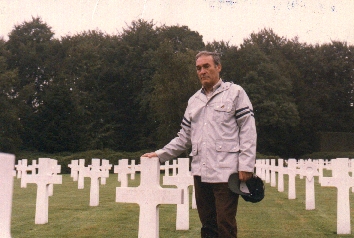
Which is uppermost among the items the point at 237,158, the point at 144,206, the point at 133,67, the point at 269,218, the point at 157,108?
the point at 133,67

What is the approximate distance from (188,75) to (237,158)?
119ft

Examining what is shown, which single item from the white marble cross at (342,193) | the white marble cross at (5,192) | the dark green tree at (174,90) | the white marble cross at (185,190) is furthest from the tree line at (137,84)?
the white marble cross at (5,192)

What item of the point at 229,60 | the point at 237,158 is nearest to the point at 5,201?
the point at 237,158

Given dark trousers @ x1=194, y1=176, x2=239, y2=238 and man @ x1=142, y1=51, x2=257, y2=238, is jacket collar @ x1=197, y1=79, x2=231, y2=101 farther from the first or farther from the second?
dark trousers @ x1=194, y1=176, x2=239, y2=238

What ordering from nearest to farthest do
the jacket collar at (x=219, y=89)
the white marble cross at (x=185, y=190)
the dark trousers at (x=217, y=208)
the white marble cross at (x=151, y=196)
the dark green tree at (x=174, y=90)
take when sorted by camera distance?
1. the white marble cross at (x=151, y=196)
2. the dark trousers at (x=217, y=208)
3. the jacket collar at (x=219, y=89)
4. the white marble cross at (x=185, y=190)
5. the dark green tree at (x=174, y=90)

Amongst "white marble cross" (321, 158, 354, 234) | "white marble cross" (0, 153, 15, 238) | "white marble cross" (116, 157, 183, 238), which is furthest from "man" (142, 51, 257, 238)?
"white marble cross" (321, 158, 354, 234)

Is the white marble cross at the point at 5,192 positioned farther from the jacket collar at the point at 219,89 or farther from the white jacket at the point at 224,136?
the jacket collar at the point at 219,89

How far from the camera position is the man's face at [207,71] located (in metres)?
4.88

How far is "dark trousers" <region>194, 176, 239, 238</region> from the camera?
458 cm

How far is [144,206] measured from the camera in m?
4.52

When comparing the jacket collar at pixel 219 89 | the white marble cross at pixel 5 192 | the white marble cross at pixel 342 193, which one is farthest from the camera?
the white marble cross at pixel 342 193

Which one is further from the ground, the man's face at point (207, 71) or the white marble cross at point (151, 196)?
the man's face at point (207, 71)

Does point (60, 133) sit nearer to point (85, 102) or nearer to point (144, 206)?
point (85, 102)

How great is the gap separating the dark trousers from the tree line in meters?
38.7
